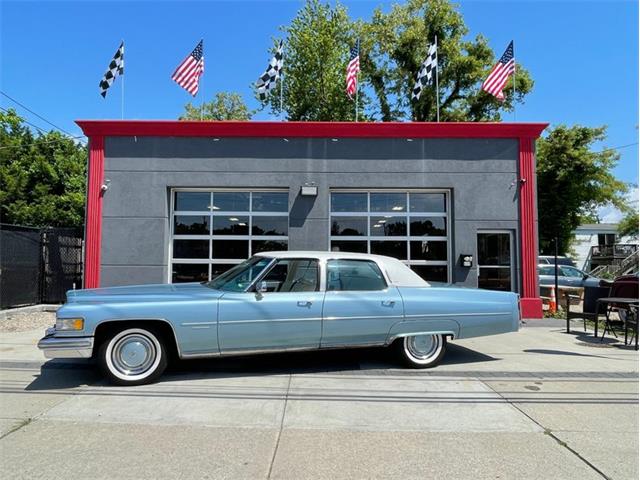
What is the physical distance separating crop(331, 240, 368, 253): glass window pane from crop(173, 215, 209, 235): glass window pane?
3296 millimetres

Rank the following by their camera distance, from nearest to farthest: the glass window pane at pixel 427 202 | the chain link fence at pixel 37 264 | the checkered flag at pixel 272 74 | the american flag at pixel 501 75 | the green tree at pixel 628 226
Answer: the chain link fence at pixel 37 264 → the glass window pane at pixel 427 202 → the american flag at pixel 501 75 → the checkered flag at pixel 272 74 → the green tree at pixel 628 226

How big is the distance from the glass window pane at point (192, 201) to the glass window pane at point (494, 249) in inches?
278

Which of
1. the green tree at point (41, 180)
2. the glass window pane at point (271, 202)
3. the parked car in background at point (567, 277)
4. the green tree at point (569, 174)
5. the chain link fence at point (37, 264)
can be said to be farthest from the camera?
the green tree at point (569, 174)

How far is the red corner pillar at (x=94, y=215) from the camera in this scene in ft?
38.2

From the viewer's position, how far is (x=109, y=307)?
5.52 metres

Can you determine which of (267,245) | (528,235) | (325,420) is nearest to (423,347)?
(325,420)

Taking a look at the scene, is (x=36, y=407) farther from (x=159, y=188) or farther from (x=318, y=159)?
(x=318, y=159)

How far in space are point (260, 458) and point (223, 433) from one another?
0.64 metres

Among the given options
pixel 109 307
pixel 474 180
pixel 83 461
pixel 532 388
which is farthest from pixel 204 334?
pixel 474 180

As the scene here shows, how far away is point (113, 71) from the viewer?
12914 millimetres

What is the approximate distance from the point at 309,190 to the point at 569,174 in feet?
73.3

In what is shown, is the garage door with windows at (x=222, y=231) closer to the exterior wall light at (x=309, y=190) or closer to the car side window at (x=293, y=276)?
the exterior wall light at (x=309, y=190)

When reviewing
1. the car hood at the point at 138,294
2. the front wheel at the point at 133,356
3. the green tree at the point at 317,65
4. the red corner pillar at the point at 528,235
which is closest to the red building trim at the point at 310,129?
the red corner pillar at the point at 528,235

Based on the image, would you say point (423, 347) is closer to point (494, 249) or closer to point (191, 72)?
point (494, 249)
